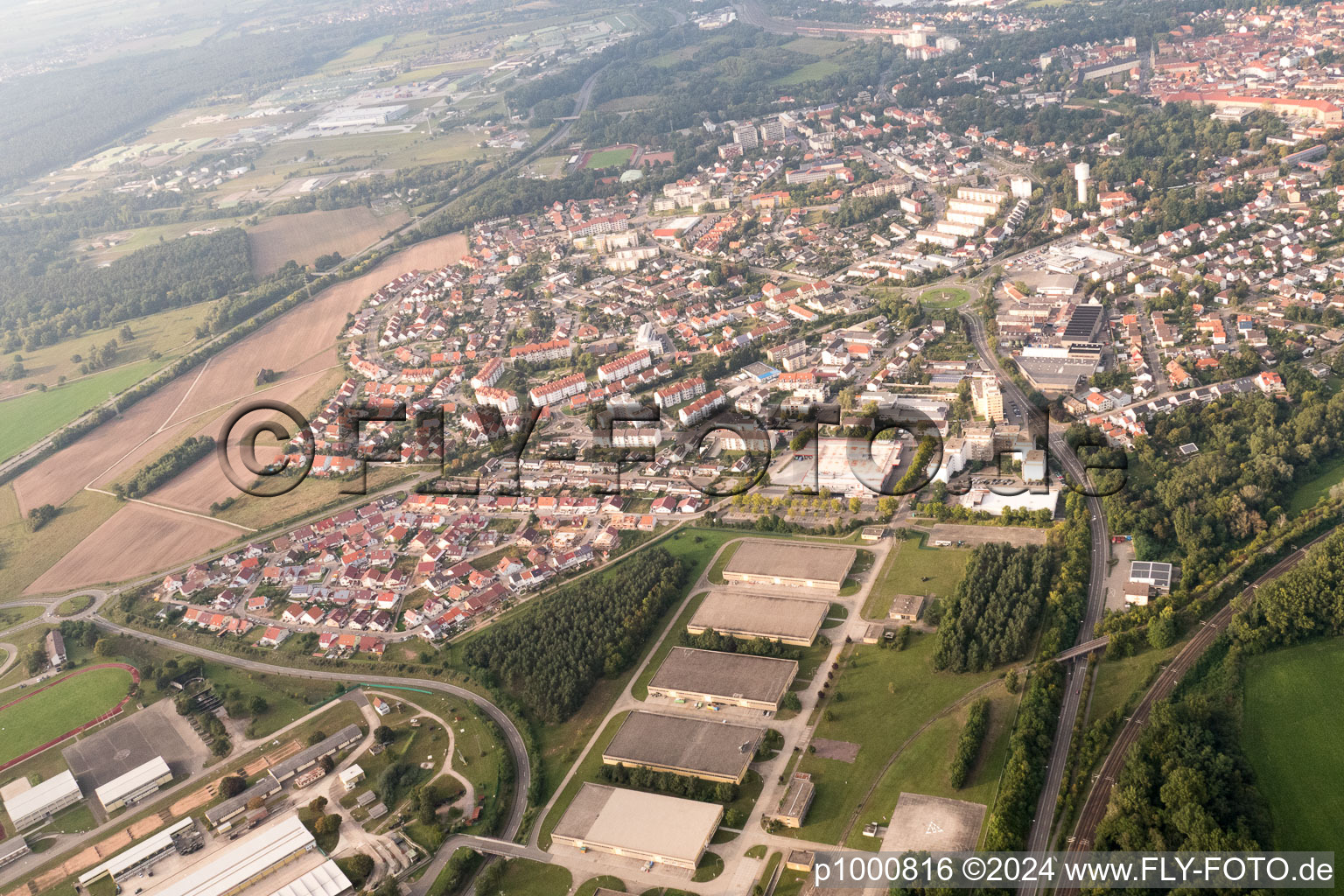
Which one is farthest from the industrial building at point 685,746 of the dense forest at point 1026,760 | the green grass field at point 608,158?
the green grass field at point 608,158

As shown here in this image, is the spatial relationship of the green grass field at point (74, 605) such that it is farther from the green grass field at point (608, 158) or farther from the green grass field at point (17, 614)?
the green grass field at point (608, 158)

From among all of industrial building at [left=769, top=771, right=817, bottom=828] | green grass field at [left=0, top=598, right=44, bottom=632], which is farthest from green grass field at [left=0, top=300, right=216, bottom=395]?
industrial building at [left=769, top=771, right=817, bottom=828]

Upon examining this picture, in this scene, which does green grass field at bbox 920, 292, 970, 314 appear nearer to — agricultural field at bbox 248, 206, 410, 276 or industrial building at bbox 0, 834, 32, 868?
agricultural field at bbox 248, 206, 410, 276

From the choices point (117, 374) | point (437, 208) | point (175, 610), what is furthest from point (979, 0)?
point (175, 610)

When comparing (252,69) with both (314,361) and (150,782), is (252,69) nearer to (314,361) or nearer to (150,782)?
(314,361)

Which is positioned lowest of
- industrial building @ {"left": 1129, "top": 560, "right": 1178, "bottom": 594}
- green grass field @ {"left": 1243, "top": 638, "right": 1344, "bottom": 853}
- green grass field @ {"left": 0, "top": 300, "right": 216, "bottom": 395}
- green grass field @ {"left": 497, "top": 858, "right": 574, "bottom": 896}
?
green grass field @ {"left": 497, "top": 858, "right": 574, "bottom": 896}

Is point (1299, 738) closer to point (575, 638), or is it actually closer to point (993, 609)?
point (993, 609)
